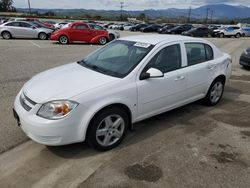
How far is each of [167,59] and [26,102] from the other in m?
2.33

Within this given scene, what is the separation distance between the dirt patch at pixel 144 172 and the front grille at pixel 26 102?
1505mm

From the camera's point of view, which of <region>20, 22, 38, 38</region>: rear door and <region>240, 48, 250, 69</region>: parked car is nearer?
<region>240, 48, 250, 69</region>: parked car

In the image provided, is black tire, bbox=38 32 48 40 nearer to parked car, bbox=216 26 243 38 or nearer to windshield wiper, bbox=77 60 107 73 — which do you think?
windshield wiper, bbox=77 60 107 73

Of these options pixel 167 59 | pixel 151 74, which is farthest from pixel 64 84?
pixel 167 59

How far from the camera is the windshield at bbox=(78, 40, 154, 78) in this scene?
3819mm

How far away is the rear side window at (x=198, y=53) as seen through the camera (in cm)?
461

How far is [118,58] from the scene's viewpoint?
13.8 ft

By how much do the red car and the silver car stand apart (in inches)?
134

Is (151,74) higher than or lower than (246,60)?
higher

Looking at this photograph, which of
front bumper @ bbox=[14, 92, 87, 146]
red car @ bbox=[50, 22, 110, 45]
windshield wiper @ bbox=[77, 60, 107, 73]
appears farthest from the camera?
red car @ bbox=[50, 22, 110, 45]

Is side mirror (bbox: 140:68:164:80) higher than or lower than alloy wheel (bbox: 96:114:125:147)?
higher

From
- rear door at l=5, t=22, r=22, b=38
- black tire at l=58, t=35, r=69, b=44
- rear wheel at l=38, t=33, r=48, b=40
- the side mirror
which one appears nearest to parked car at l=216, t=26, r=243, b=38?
rear wheel at l=38, t=33, r=48, b=40

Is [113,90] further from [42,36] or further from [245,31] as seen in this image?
[245,31]

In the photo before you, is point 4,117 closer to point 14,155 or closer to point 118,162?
point 14,155
